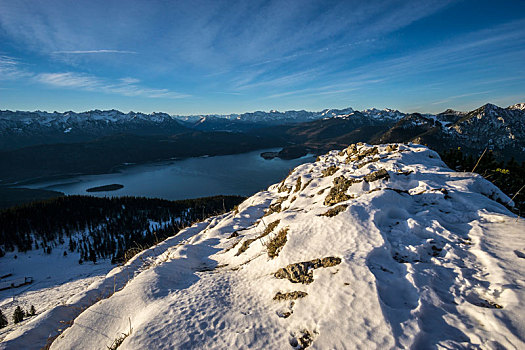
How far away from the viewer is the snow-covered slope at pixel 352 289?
3.96 meters

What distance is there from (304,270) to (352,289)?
1.43 meters

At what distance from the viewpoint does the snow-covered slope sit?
3.96m

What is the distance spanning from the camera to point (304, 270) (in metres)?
5.88

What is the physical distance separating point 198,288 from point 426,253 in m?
6.47

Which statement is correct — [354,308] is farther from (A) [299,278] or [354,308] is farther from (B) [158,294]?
(B) [158,294]

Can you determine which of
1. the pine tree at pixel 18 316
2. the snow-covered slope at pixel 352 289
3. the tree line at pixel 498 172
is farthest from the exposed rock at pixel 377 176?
the pine tree at pixel 18 316

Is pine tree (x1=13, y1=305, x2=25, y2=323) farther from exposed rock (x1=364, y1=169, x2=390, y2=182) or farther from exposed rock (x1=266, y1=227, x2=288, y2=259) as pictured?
exposed rock (x1=364, y1=169, x2=390, y2=182)

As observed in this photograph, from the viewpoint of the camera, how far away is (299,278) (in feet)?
18.8

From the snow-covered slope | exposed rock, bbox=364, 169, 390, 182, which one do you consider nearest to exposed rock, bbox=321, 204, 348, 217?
the snow-covered slope

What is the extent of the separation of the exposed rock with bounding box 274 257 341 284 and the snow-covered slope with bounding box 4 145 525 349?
3 cm

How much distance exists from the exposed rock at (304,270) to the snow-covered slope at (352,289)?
32mm

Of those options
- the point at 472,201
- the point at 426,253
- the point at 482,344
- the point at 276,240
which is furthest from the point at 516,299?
the point at 276,240

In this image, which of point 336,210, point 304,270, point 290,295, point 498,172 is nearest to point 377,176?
point 336,210

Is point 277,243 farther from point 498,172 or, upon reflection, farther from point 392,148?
point 498,172
